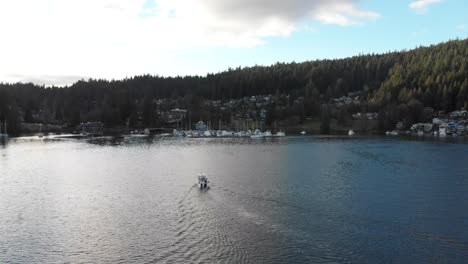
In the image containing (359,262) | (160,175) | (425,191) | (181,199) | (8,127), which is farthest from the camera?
(8,127)

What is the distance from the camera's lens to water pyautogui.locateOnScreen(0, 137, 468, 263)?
27516 millimetres

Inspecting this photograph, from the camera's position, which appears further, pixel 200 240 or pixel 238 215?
pixel 238 215

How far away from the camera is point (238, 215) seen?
3659 centimetres

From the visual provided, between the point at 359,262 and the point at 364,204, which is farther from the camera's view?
the point at 364,204

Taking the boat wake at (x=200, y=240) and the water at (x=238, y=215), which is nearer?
the boat wake at (x=200, y=240)

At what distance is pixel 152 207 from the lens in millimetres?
40125

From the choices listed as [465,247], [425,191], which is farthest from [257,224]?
[425,191]

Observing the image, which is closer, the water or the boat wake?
the boat wake

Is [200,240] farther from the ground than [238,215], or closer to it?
closer to it

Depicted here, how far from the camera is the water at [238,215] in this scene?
27.5 meters

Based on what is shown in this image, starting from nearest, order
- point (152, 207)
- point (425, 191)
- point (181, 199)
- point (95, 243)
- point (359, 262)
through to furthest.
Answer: point (359, 262), point (95, 243), point (152, 207), point (181, 199), point (425, 191)

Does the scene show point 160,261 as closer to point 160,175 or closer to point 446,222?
point 446,222

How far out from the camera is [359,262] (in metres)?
25.6

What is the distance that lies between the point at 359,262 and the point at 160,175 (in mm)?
39970
